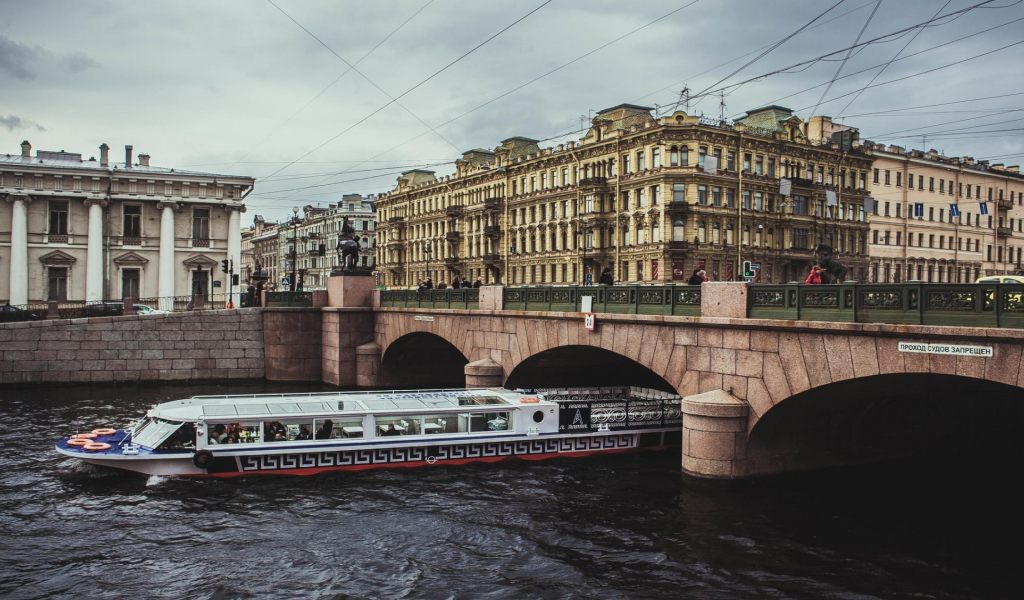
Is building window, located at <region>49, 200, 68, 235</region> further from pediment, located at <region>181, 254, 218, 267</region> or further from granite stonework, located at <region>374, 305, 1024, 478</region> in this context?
granite stonework, located at <region>374, 305, 1024, 478</region>

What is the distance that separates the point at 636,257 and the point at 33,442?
39.7 meters

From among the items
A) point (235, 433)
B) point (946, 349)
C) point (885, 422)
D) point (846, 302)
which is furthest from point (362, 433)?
point (946, 349)

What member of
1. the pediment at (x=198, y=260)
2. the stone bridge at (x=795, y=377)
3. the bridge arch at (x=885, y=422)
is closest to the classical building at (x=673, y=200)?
the pediment at (x=198, y=260)

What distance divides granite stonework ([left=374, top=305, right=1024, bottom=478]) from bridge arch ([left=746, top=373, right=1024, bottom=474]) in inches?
10.0

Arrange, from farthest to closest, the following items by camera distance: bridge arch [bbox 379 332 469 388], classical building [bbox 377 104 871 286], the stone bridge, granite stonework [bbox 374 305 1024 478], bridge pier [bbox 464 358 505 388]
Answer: classical building [bbox 377 104 871 286]
bridge arch [bbox 379 332 469 388]
bridge pier [bbox 464 358 505 388]
the stone bridge
granite stonework [bbox 374 305 1024 478]

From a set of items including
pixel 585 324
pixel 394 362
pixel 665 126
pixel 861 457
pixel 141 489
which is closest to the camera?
pixel 141 489

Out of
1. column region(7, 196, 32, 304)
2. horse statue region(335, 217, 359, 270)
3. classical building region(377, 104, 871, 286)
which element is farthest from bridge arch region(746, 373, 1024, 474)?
column region(7, 196, 32, 304)

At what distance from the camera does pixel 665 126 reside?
2018 inches

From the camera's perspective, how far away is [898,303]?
13609 mm

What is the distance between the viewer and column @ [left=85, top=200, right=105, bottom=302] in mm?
43188

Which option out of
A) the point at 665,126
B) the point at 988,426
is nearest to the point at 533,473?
the point at 988,426

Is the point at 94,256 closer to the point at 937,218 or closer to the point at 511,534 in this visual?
the point at 511,534

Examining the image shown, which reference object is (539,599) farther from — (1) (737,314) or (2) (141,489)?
(2) (141,489)

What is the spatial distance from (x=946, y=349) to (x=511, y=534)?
8344mm
